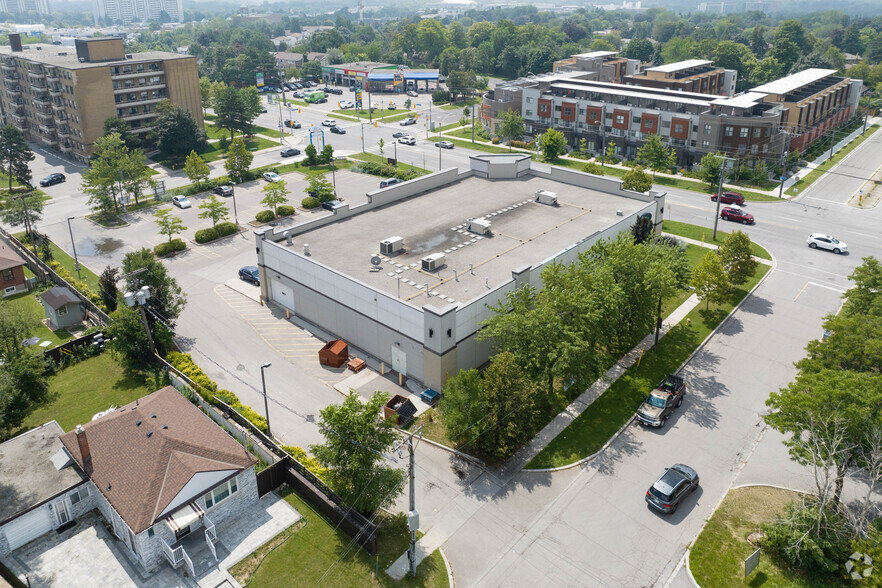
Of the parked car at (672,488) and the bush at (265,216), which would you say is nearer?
the parked car at (672,488)

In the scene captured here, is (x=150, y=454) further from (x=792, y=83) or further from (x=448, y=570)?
(x=792, y=83)

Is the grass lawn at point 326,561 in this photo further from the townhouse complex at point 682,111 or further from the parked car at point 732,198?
the townhouse complex at point 682,111

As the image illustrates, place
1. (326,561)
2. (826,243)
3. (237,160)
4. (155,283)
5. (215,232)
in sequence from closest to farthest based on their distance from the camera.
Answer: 1. (326,561)
2. (155,283)
3. (826,243)
4. (215,232)
5. (237,160)

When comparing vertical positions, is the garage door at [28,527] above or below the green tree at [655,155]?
below

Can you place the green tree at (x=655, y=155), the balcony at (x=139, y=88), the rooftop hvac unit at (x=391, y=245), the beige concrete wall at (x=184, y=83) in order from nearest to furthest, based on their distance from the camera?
the rooftop hvac unit at (x=391, y=245), the green tree at (x=655, y=155), the balcony at (x=139, y=88), the beige concrete wall at (x=184, y=83)

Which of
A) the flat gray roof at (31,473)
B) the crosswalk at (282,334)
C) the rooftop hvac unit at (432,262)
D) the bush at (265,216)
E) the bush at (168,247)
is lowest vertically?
the crosswalk at (282,334)

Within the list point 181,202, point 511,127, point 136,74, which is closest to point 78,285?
point 181,202

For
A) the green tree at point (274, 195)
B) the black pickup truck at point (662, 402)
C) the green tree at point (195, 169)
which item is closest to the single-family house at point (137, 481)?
the black pickup truck at point (662, 402)

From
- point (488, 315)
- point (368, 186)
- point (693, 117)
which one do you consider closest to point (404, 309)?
point (488, 315)
